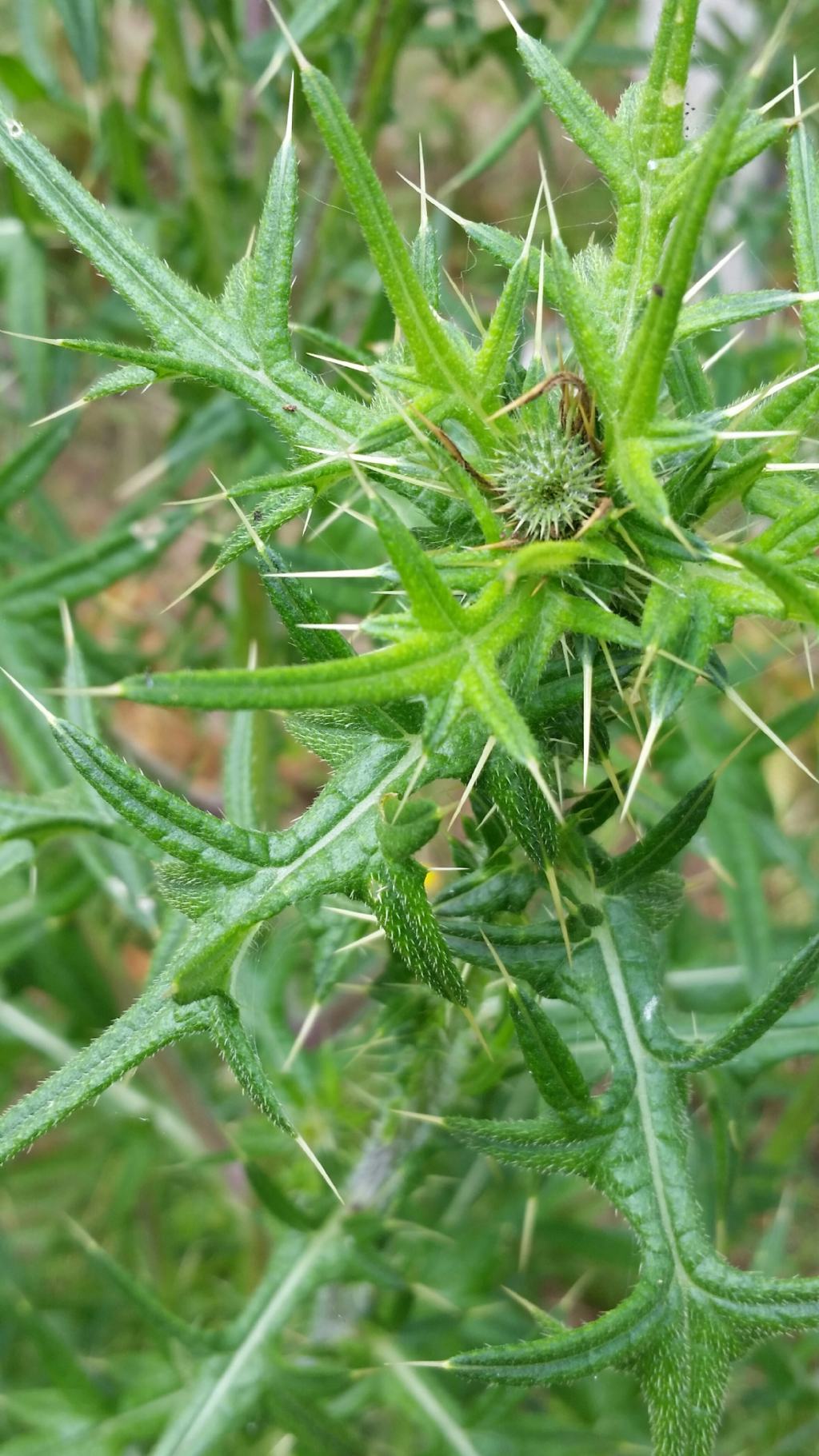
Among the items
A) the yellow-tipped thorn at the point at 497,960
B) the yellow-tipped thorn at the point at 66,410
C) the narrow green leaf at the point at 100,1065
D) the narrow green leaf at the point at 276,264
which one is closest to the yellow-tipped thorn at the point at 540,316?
the narrow green leaf at the point at 276,264

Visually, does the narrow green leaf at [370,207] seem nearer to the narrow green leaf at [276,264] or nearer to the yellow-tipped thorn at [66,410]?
the narrow green leaf at [276,264]

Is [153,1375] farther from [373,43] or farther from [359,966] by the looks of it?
[373,43]

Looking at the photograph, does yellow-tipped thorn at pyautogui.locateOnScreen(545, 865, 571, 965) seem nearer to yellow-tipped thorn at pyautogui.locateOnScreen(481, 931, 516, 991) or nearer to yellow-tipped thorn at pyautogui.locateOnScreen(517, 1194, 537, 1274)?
Answer: yellow-tipped thorn at pyautogui.locateOnScreen(481, 931, 516, 991)

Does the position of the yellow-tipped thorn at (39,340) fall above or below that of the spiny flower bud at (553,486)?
above

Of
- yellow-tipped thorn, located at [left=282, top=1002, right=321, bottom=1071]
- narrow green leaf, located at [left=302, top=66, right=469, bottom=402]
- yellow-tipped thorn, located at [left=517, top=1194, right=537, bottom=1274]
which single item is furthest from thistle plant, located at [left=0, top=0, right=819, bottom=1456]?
yellow-tipped thorn, located at [left=517, top=1194, right=537, bottom=1274]

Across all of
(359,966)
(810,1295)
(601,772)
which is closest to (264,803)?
(359,966)

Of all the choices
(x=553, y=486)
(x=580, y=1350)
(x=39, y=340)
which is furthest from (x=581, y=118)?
(x=580, y=1350)

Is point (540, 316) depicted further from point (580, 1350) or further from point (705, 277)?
point (580, 1350)
